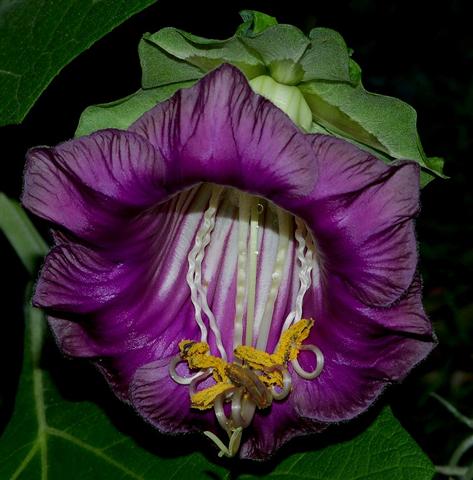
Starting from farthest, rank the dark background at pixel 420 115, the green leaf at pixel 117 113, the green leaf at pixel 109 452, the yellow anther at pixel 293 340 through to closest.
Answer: the dark background at pixel 420 115 → the green leaf at pixel 109 452 → the yellow anther at pixel 293 340 → the green leaf at pixel 117 113

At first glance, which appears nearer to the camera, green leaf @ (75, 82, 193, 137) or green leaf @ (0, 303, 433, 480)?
green leaf @ (75, 82, 193, 137)

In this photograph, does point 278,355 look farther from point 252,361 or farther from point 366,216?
point 366,216

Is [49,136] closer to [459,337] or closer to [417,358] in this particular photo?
[417,358]

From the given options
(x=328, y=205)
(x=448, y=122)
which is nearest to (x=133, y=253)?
(x=328, y=205)

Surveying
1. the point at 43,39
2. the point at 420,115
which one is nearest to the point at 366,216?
the point at 43,39

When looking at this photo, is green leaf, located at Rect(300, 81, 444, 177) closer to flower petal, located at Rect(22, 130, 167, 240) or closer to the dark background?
flower petal, located at Rect(22, 130, 167, 240)

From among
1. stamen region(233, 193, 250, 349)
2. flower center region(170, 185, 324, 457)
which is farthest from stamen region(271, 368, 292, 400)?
stamen region(233, 193, 250, 349)

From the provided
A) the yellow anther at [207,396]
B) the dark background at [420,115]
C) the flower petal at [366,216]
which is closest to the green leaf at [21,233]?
the dark background at [420,115]

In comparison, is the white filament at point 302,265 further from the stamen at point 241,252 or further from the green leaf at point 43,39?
the green leaf at point 43,39
